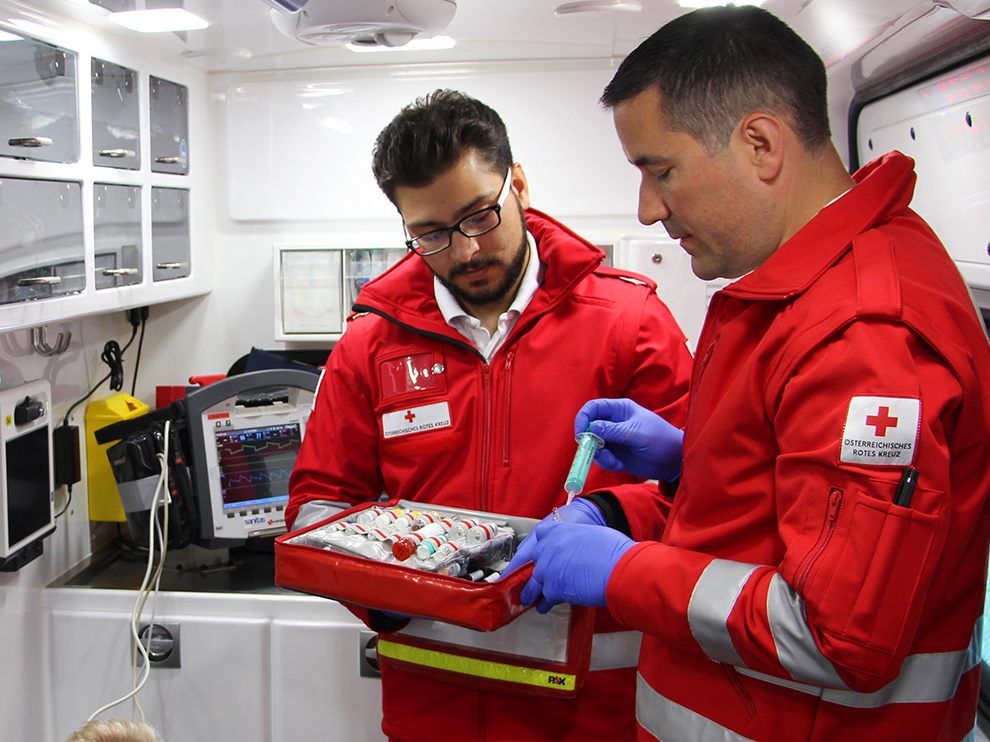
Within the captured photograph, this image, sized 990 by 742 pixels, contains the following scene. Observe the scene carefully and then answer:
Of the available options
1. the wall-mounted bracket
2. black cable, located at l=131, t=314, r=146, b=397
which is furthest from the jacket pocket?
black cable, located at l=131, t=314, r=146, b=397

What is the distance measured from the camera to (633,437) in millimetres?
1572

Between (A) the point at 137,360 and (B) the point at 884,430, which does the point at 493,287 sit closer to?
(B) the point at 884,430

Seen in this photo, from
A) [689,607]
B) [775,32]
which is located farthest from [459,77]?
[689,607]

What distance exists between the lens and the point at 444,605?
1277 mm

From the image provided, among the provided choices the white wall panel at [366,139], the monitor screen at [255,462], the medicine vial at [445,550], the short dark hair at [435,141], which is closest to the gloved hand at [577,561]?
the medicine vial at [445,550]

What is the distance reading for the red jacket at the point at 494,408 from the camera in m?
1.70

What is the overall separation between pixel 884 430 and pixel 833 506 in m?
0.09

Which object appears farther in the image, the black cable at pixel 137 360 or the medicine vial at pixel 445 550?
the black cable at pixel 137 360

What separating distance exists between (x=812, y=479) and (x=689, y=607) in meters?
0.21

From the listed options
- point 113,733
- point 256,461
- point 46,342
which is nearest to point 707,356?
point 113,733

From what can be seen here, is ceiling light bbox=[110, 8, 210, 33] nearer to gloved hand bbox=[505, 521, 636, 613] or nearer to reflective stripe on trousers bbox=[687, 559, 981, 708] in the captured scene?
gloved hand bbox=[505, 521, 636, 613]

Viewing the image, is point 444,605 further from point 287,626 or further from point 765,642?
point 287,626

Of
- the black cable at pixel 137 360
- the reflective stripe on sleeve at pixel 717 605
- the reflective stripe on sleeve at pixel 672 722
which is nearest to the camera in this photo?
the reflective stripe on sleeve at pixel 717 605

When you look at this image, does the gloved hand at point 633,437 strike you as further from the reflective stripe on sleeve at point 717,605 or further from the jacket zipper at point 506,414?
the reflective stripe on sleeve at point 717,605
